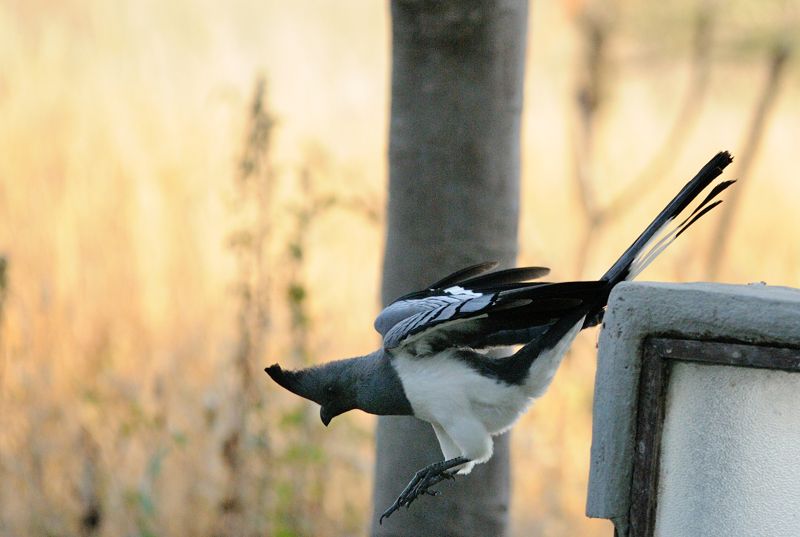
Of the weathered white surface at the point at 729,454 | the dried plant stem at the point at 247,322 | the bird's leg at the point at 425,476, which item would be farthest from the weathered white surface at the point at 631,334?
the dried plant stem at the point at 247,322

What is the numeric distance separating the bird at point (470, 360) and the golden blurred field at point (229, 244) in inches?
50.9

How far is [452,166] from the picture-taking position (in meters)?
2.44

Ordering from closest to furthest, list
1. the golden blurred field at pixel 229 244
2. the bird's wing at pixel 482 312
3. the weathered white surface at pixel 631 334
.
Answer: the weathered white surface at pixel 631 334, the bird's wing at pixel 482 312, the golden blurred field at pixel 229 244

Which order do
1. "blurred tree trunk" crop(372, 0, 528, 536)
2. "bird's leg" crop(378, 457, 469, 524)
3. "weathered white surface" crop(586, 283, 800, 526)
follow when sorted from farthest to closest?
"blurred tree trunk" crop(372, 0, 528, 536) → "bird's leg" crop(378, 457, 469, 524) → "weathered white surface" crop(586, 283, 800, 526)

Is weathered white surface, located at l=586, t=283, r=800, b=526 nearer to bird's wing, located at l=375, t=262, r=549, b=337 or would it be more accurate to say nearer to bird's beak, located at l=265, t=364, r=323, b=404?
bird's wing, located at l=375, t=262, r=549, b=337

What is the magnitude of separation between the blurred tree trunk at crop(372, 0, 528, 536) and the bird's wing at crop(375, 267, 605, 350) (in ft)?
0.70

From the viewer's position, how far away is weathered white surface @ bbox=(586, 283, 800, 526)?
1729 mm

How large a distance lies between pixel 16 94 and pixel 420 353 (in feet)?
12.6

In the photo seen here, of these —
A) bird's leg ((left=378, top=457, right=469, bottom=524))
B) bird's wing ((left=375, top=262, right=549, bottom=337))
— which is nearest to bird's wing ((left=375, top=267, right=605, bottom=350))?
bird's wing ((left=375, top=262, right=549, bottom=337))

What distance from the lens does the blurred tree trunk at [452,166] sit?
2.41 metres

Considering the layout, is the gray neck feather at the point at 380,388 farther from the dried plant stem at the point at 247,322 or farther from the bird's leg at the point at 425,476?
the dried plant stem at the point at 247,322

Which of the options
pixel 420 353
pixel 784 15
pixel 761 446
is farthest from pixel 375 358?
pixel 784 15

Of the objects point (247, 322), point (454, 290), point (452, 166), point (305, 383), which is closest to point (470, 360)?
point (454, 290)

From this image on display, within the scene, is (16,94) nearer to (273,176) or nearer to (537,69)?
(273,176)
